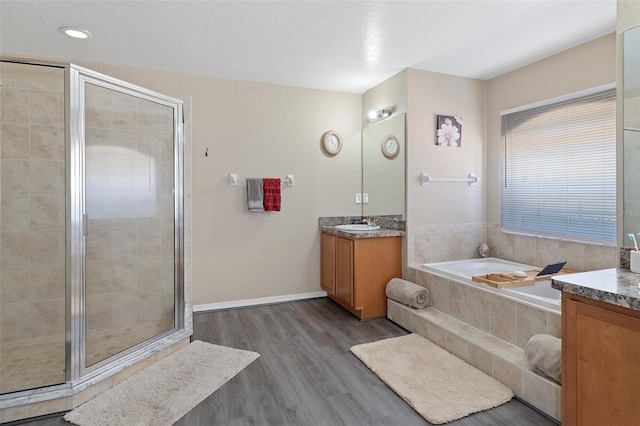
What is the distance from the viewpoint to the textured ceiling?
7.50ft

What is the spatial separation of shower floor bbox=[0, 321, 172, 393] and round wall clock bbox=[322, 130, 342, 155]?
249 centimetres

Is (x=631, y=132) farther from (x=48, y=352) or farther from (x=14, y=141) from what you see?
(x=14, y=141)

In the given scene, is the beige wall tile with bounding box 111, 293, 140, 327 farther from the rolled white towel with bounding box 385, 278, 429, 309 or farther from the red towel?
the rolled white towel with bounding box 385, 278, 429, 309

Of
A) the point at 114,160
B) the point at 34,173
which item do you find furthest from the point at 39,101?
the point at 114,160

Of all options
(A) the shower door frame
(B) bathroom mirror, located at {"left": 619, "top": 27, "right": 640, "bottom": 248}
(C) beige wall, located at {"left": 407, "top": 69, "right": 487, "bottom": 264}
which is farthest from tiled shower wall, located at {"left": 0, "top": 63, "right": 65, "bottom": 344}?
(B) bathroom mirror, located at {"left": 619, "top": 27, "right": 640, "bottom": 248}

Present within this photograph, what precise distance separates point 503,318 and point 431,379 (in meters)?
0.69

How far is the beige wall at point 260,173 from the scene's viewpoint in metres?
3.57

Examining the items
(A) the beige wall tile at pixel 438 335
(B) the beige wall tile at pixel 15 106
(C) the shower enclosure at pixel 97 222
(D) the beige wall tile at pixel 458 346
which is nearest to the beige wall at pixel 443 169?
(A) the beige wall tile at pixel 438 335

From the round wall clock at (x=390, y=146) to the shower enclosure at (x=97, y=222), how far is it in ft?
6.85

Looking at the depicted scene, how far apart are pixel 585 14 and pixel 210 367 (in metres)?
3.65

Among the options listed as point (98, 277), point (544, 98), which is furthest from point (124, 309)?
point (544, 98)

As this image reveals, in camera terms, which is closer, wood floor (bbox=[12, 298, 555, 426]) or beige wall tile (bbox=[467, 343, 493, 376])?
wood floor (bbox=[12, 298, 555, 426])

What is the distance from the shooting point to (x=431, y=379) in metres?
2.21

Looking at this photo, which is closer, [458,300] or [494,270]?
[458,300]
